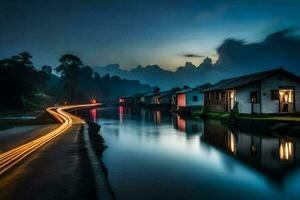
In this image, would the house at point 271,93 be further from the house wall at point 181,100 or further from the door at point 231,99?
the house wall at point 181,100

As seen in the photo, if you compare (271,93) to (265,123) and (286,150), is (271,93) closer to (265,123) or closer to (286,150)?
(265,123)

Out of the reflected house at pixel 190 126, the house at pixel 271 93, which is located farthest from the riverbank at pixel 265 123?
the reflected house at pixel 190 126

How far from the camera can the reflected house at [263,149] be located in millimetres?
14271

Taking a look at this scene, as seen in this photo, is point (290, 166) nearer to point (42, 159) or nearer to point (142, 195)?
point (142, 195)

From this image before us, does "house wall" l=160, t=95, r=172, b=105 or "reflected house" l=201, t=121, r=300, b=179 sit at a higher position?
"house wall" l=160, t=95, r=172, b=105

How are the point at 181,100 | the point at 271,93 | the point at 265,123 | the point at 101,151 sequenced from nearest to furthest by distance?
the point at 101,151, the point at 265,123, the point at 271,93, the point at 181,100

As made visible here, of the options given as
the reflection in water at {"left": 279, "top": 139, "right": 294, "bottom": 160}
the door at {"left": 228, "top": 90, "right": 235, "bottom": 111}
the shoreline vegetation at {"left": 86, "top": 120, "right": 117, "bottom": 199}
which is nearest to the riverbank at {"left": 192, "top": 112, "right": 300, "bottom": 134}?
the door at {"left": 228, "top": 90, "right": 235, "bottom": 111}

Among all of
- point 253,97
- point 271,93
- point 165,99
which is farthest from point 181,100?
point 271,93

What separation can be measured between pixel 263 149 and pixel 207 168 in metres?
5.76

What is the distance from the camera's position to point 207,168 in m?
14.7

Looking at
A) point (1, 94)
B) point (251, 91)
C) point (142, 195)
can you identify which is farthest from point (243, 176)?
point (1, 94)

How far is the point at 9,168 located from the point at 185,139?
16.2m

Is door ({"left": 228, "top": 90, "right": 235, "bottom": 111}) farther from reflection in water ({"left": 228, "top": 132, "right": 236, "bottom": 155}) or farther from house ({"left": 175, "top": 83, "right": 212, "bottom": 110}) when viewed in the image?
house ({"left": 175, "top": 83, "right": 212, "bottom": 110})

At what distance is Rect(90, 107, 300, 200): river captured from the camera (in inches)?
429
